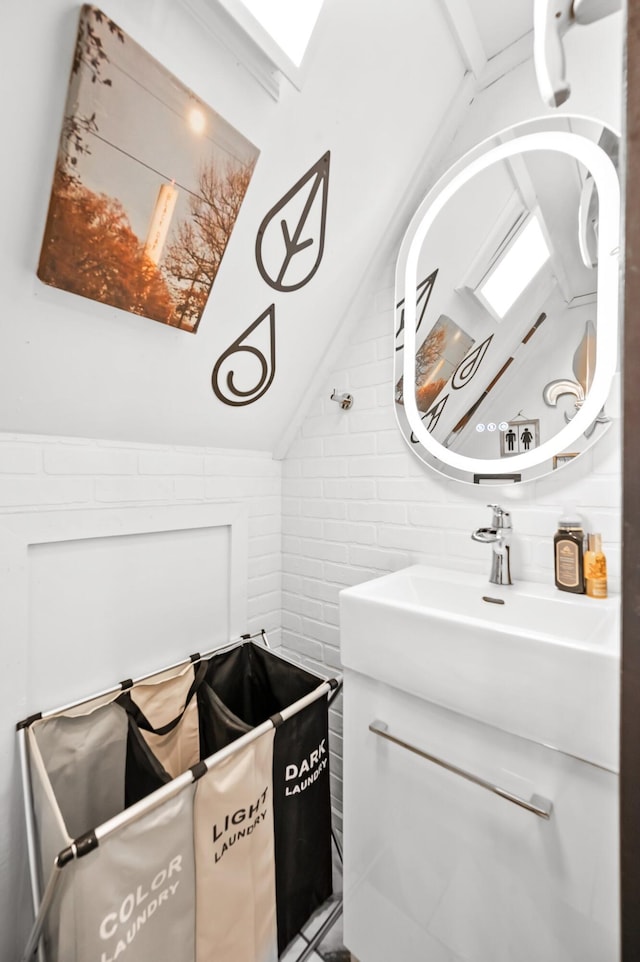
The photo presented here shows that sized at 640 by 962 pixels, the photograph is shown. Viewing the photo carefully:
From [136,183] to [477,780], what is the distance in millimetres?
1316

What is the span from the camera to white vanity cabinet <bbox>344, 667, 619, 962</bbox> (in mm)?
670

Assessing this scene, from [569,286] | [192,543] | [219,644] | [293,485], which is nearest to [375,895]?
[219,644]

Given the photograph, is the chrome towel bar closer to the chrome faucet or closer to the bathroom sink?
the bathroom sink

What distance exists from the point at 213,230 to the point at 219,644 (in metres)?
1.25

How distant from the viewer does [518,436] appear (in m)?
1.05

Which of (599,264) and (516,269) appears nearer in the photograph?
(599,264)

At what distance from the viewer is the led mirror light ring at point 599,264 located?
911 mm

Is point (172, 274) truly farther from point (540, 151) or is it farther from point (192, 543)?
point (540, 151)

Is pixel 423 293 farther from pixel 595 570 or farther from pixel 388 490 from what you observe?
pixel 595 570

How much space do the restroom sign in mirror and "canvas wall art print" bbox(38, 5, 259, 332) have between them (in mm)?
840

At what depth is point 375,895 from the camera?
3.07 ft

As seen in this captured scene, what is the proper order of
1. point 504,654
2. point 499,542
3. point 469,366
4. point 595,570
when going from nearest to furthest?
1. point 504,654
2. point 595,570
3. point 499,542
4. point 469,366

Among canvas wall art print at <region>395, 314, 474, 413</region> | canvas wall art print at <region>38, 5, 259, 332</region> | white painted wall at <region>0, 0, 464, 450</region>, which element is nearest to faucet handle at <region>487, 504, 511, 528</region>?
canvas wall art print at <region>395, 314, 474, 413</region>

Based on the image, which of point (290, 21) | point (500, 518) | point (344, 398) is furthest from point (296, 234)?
point (500, 518)
